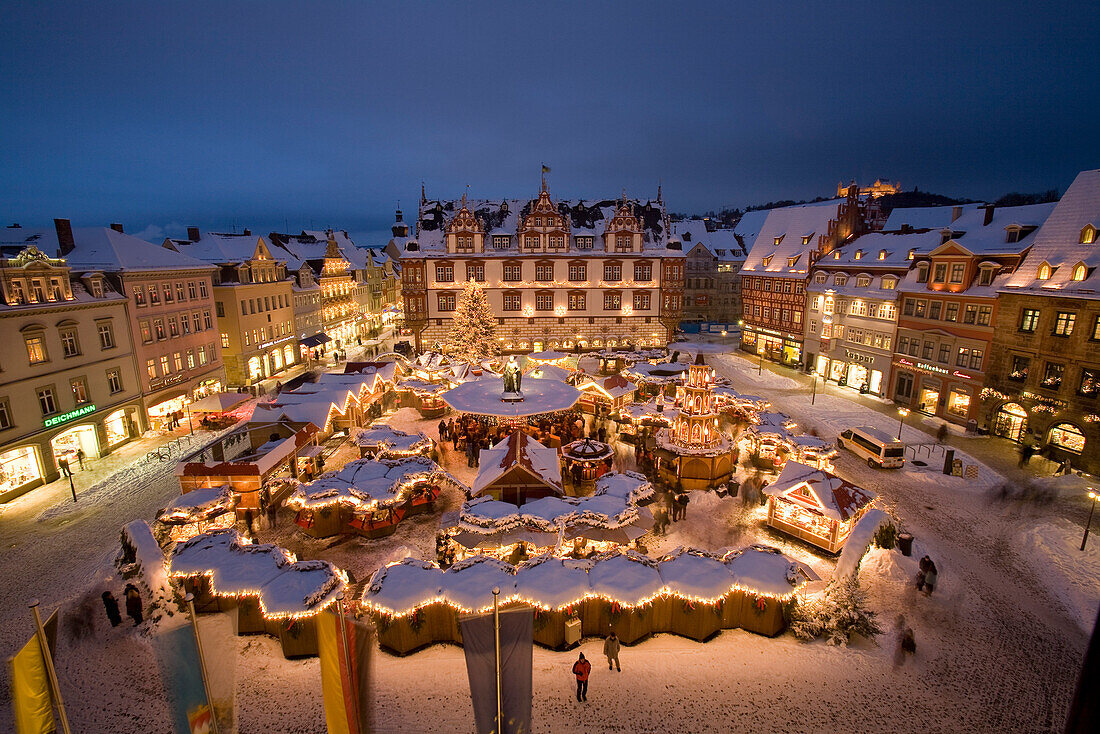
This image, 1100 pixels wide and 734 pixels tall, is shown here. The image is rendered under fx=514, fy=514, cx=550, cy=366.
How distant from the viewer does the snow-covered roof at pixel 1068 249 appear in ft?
80.8

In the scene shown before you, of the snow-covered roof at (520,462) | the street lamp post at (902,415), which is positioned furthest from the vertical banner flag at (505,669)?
the street lamp post at (902,415)

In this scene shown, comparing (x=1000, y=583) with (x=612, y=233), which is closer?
(x=1000, y=583)

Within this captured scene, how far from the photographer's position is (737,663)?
43.8ft

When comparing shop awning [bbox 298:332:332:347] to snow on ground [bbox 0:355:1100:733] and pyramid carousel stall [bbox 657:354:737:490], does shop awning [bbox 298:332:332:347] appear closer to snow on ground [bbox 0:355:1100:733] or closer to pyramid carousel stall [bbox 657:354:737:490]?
snow on ground [bbox 0:355:1100:733]

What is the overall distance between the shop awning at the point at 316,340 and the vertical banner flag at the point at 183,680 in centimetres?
4505

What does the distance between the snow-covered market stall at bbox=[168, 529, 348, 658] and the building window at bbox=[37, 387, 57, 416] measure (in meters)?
15.0

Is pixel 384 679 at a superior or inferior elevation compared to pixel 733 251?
inferior

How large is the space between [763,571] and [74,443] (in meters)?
32.2

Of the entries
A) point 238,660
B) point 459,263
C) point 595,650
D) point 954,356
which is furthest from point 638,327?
point 238,660

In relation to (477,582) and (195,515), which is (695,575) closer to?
(477,582)

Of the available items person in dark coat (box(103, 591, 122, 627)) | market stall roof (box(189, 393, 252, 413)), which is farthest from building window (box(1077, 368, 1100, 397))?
market stall roof (box(189, 393, 252, 413))

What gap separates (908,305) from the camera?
34375 mm

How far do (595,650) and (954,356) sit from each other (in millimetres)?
29778

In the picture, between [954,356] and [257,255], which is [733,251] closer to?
[954,356]
